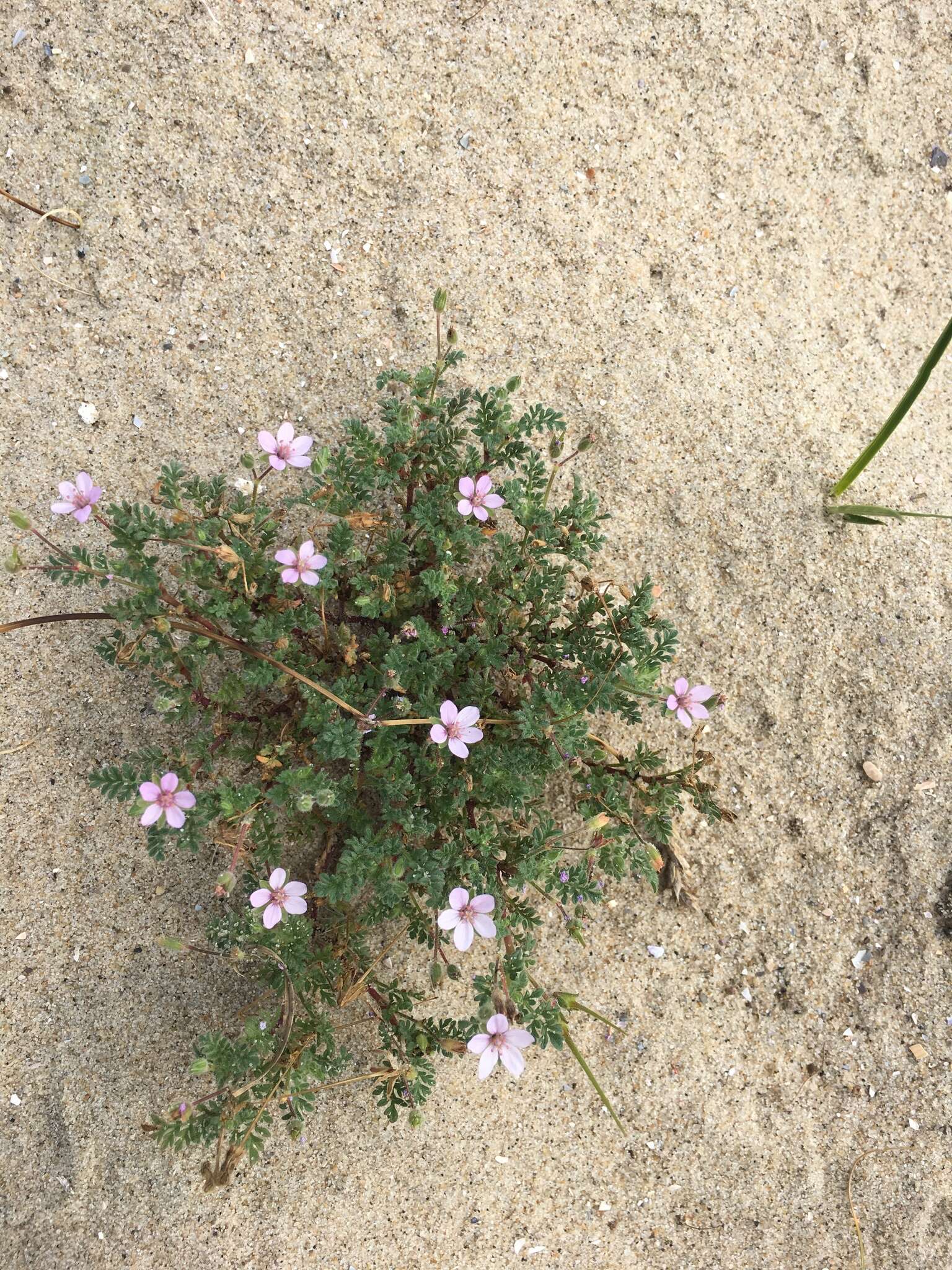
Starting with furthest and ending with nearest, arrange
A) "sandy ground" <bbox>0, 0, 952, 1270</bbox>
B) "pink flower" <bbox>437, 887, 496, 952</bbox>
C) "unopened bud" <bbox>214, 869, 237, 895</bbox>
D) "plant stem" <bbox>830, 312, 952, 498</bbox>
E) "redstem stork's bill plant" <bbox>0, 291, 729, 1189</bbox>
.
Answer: "sandy ground" <bbox>0, 0, 952, 1270</bbox> < "plant stem" <bbox>830, 312, 952, 498</bbox> < "redstem stork's bill plant" <bbox>0, 291, 729, 1189</bbox> < "pink flower" <bbox>437, 887, 496, 952</bbox> < "unopened bud" <bbox>214, 869, 237, 895</bbox>

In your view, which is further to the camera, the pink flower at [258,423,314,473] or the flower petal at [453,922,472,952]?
the pink flower at [258,423,314,473]

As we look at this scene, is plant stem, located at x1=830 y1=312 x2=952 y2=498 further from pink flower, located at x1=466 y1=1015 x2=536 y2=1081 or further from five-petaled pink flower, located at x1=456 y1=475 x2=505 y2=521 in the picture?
pink flower, located at x1=466 y1=1015 x2=536 y2=1081

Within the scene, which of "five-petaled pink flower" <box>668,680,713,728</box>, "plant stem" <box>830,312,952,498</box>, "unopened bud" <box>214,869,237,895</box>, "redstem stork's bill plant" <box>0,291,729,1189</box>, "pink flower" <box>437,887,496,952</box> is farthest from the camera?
"plant stem" <box>830,312,952,498</box>

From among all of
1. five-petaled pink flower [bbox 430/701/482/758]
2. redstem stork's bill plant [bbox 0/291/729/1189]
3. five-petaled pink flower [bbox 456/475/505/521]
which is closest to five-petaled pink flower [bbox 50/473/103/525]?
redstem stork's bill plant [bbox 0/291/729/1189]

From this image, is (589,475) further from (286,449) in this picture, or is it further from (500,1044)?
(500,1044)

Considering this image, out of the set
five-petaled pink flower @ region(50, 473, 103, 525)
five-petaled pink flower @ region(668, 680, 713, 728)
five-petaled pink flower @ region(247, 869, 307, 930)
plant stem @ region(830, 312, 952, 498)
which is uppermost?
plant stem @ region(830, 312, 952, 498)

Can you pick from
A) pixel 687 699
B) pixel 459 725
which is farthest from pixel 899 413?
pixel 459 725

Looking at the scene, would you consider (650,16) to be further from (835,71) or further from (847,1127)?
(847,1127)
